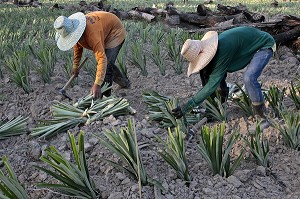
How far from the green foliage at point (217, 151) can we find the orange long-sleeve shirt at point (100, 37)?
50.5 inches

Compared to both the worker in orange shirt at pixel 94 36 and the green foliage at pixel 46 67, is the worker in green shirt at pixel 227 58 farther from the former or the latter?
the green foliage at pixel 46 67

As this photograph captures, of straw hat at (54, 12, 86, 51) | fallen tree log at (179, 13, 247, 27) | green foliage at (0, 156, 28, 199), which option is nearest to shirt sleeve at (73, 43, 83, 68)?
straw hat at (54, 12, 86, 51)

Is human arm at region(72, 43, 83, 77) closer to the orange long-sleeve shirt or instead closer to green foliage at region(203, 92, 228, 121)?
the orange long-sleeve shirt

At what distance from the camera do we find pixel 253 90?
9.53 ft

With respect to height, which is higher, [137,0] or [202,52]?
[202,52]

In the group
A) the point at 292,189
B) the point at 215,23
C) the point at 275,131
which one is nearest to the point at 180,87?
the point at 275,131

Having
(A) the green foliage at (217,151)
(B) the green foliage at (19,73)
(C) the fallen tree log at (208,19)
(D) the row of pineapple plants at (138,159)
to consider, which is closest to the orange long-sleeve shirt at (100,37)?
(B) the green foliage at (19,73)

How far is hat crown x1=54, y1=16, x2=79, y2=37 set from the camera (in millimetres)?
3178

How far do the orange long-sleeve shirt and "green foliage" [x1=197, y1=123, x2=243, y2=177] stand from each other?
4.21ft

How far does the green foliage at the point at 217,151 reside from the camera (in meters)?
2.22

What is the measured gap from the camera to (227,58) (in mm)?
2748

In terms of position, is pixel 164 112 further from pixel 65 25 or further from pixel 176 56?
pixel 176 56

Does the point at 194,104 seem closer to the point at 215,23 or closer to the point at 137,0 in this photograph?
the point at 215,23

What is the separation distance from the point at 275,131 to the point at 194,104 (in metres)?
0.62
